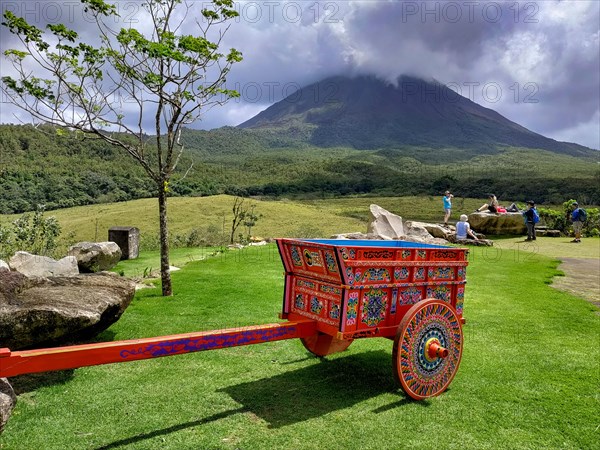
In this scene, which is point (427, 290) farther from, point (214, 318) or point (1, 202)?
point (1, 202)

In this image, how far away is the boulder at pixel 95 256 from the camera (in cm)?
1294

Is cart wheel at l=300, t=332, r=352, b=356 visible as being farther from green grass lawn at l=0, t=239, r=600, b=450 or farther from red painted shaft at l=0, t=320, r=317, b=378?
red painted shaft at l=0, t=320, r=317, b=378

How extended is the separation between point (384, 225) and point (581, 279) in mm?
7334

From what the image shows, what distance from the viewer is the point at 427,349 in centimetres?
513

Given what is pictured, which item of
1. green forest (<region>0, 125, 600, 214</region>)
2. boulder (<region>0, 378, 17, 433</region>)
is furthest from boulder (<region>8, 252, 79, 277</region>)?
boulder (<region>0, 378, 17, 433</region>)

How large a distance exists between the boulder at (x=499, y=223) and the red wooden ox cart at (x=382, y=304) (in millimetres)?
18682

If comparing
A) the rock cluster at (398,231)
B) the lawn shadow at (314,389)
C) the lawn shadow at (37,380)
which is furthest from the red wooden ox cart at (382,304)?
the rock cluster at (398,231)

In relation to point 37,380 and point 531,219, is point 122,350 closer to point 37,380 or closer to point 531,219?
point 37,380

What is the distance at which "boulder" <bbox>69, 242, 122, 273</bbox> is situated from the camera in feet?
42.5

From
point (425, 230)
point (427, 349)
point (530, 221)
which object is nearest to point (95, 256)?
point (427, 349)

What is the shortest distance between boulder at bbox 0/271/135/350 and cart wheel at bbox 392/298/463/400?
11.8 ft

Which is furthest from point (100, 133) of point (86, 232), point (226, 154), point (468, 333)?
point (226, 154)

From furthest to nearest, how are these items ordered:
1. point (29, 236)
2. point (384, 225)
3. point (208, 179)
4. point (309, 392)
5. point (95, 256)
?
point (208, 179), point (384, 225), point (29, 236), point (95, 256), point (309, 392)

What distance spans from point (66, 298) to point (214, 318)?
2.80 m
